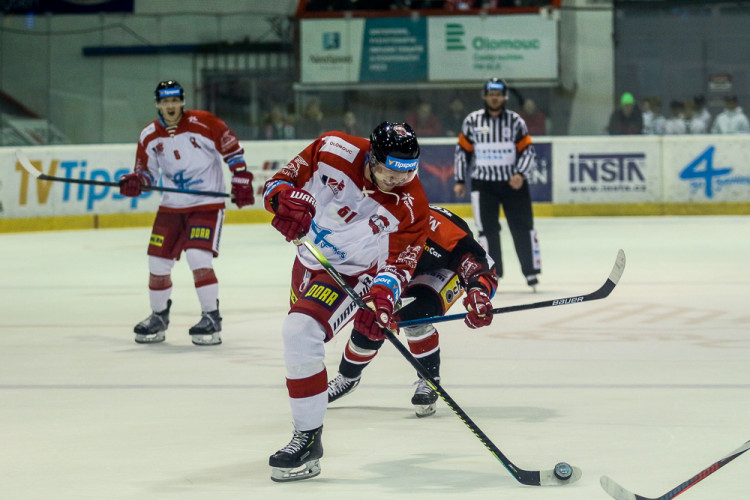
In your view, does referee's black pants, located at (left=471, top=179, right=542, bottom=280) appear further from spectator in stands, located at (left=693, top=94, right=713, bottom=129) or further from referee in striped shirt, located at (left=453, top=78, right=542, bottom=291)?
spectator in stands, located at (left=693, top=94, right=713, bottom=129)

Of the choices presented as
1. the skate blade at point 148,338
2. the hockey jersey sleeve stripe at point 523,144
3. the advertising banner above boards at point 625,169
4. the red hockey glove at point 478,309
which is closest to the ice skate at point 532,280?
the hockey jersey sleeve stripe at point 523,144

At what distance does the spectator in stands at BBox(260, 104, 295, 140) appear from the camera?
14.4 m

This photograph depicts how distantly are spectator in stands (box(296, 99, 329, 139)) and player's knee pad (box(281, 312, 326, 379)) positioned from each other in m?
10.8

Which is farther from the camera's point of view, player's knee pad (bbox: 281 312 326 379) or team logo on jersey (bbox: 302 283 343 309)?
team logo on jersey (bbox: 302 283 343 309)

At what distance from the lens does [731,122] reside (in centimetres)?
1445

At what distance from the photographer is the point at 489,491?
3.62 meters

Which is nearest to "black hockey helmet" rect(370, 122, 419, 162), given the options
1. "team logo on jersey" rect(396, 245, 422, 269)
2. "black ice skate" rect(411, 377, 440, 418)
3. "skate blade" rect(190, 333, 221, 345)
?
"team logo on jersey" rect(396, 245, 422, 269)

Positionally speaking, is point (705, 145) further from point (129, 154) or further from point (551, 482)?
point (551, 482)

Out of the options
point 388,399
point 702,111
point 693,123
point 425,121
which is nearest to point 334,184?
point 388,399

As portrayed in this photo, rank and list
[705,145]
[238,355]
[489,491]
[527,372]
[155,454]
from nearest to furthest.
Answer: [489,491], [155,454], [527,372], [238,355], [705,145]

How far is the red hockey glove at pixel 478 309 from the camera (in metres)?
4.14

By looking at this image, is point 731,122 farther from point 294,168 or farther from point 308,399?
point 308,399

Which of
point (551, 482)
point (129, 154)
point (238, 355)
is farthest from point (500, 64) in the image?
point (551, 482)

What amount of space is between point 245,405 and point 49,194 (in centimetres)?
858
